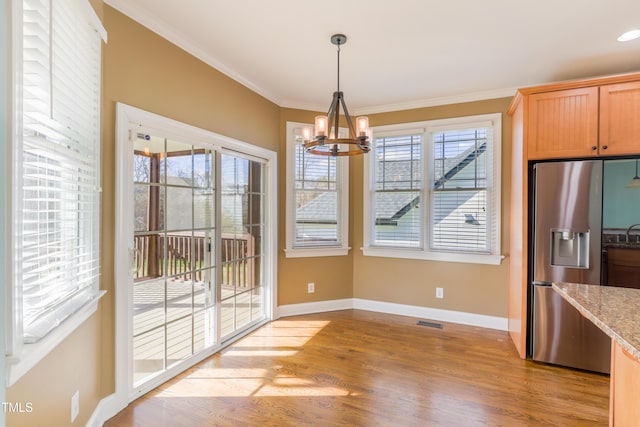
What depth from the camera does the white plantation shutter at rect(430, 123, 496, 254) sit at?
3744 mm

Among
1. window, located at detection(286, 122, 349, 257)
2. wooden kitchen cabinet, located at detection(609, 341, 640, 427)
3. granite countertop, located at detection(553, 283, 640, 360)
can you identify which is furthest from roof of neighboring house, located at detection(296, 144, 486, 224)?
wooden kitchen cabinet, located at detection(609, 341, 640, 427)

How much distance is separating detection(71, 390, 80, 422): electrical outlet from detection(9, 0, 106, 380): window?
1.63ft

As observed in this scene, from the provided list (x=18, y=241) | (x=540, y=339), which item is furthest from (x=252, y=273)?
(x=540, y=339)

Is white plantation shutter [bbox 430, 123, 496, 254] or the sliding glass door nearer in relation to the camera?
the sliding glass door

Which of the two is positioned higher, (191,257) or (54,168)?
(54,168)

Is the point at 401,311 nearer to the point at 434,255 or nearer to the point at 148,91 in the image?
the point at 434,255

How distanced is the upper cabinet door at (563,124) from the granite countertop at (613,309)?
158 cm

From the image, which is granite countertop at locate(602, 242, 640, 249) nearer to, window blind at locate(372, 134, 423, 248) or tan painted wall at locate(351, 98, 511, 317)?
tan painted wall at locate(351, 98, 511, 317)

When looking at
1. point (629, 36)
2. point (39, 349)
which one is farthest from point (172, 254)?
point (629, 36)

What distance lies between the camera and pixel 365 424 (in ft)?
6.70

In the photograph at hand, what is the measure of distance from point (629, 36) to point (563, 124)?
0.74m

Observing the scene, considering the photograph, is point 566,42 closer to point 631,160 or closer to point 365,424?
point 631,160

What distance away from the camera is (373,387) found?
8.08 ft

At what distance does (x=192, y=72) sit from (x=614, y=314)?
3.15 meters
